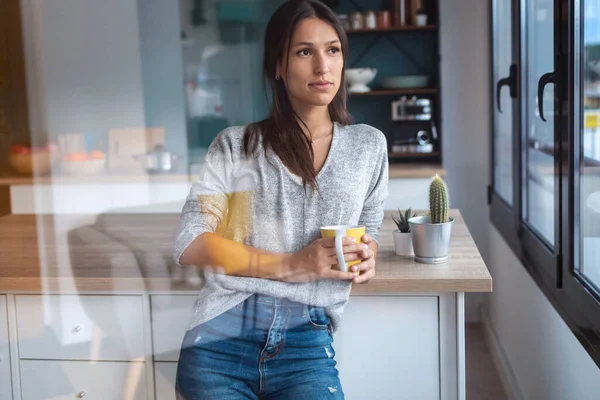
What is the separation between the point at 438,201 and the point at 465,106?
12.5 inches

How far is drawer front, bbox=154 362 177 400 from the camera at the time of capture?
29.8 inches

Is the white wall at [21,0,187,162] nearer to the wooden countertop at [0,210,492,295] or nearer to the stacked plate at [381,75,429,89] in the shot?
the wooden countertop at [0,210,492,295]

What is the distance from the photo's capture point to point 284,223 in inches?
29.1

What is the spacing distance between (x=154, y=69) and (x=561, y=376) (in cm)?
95

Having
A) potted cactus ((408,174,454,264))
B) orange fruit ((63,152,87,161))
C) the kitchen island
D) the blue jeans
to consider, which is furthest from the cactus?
orange fruit ((63,152,87,161))

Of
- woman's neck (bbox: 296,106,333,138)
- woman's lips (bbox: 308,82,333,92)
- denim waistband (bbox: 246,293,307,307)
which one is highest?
woman's lips (bbox: 308,82,333,92)

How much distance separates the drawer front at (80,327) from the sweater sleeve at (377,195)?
Result: 260 mm

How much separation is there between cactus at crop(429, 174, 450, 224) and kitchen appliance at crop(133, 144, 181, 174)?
1.16 ft

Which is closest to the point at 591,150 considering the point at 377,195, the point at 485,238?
the point at 485,238

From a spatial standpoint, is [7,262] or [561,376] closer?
[7,262]

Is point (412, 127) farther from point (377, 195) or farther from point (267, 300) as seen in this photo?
point (267, 300)

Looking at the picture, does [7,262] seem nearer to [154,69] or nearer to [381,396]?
[154,69]

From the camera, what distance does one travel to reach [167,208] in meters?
0.70

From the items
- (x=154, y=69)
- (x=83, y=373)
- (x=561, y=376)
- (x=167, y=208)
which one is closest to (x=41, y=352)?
(x=83, y=373)
